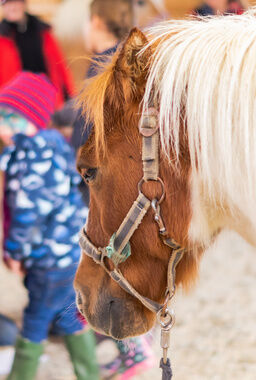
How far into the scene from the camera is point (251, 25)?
1100mm

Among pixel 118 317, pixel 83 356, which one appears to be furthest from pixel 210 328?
pixel 118 317

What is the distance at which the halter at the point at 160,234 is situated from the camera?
109 cm

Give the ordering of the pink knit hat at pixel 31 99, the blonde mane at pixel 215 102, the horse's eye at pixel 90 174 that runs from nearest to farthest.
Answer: the blonde mane at pixel 215 102 < the horse's eye at pixel 90 174 < the pink knit hat at pixel 31 99

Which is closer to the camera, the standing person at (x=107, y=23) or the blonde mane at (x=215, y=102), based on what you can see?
the blonde mane at (x=215, y=102)

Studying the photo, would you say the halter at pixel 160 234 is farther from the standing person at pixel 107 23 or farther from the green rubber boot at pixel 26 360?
the standing person at pixel 107 23

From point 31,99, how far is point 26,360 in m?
1.14

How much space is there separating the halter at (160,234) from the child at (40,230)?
70cm

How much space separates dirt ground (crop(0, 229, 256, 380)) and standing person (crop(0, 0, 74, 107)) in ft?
5.18

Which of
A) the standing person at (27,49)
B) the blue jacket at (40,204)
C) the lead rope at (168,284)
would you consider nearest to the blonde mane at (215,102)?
the lead rope at (168,284)

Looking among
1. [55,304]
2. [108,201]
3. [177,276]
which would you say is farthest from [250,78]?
[55,304]

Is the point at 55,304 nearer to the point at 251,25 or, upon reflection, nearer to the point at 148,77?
Result: the point at 148,77

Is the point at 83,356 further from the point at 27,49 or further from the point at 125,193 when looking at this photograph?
the point at 27,49

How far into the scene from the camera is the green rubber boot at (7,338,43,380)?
6.44 feet

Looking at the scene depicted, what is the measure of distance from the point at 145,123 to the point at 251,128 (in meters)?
0.24
